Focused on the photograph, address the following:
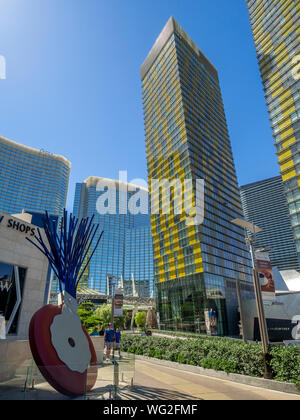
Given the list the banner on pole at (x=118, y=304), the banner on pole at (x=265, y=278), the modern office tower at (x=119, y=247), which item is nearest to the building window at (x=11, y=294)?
the banner on pole at (x=118, y=304)

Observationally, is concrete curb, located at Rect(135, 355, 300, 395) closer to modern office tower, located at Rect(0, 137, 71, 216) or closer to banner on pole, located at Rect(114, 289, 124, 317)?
banner on pole, located at Rect(114, 289, 124, 317)

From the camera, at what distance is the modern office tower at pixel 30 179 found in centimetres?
14462

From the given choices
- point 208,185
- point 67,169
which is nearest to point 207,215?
point 208,185

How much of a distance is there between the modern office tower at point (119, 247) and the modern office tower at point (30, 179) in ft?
64.8

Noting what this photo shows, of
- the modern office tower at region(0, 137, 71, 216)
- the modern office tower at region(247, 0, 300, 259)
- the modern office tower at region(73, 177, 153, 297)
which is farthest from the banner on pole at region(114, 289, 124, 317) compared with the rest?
the modern office tower at region(0, 137, 71, 216)

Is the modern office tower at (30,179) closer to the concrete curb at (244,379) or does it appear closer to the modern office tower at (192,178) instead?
the modern office tower at (192,178)

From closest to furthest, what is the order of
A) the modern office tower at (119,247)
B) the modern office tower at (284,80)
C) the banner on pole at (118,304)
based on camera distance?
the banner on pole at (118,304) → the modern office tower at (284,80) → the modern office tower at (119,247)

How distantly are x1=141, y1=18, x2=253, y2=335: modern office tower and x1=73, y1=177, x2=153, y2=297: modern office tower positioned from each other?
9435 centimetres

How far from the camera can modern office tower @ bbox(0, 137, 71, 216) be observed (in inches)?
5694

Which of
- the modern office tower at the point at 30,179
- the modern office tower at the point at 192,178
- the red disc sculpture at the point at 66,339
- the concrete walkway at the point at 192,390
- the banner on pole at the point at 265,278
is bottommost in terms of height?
the concrete walkway at the point at 192,390
